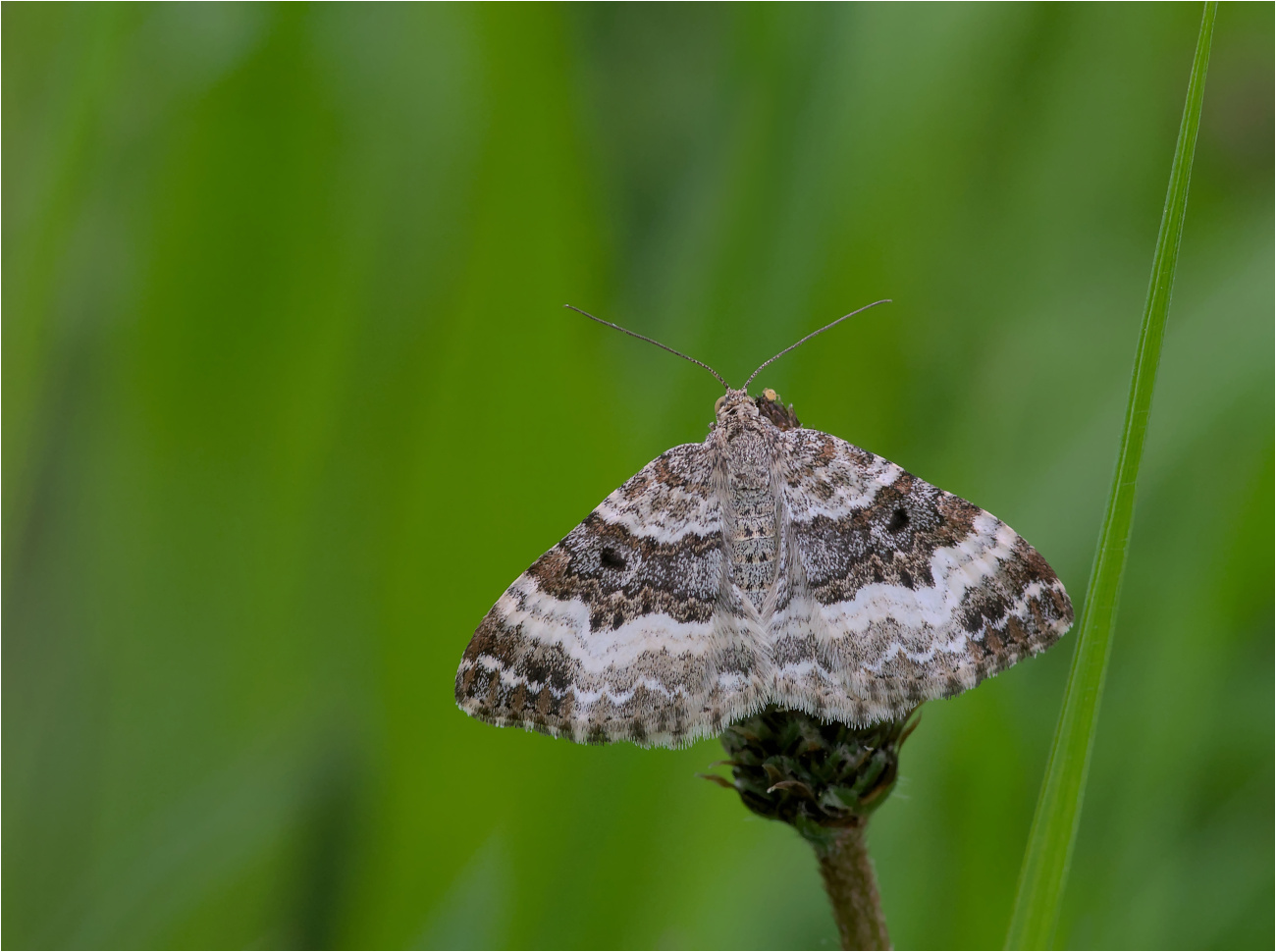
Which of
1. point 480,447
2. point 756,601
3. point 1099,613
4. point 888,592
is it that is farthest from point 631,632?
point 1099,613

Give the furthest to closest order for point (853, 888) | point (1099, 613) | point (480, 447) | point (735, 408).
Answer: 1. point (480, 447)
2. point (735, 408)
3. point (853, 888)
4. point (1099, 613)

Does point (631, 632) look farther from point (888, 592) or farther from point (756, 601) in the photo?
point (888, 592)

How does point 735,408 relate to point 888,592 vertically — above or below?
above

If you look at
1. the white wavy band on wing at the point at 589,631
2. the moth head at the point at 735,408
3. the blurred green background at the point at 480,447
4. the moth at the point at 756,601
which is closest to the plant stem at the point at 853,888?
the moth at the point at 756,601

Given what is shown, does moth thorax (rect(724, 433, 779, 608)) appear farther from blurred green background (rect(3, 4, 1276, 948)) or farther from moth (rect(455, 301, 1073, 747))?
blurred green background (rect(3, 4, 1276, 948))

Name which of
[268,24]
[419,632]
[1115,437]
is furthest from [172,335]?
[1115,437]

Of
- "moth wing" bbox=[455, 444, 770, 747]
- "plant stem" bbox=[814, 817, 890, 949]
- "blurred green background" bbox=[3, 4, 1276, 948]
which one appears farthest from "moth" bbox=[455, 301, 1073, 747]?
"blurred green background" bbox=[3, 4, 1276, 948]

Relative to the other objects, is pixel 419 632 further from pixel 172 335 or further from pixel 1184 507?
pixel 1184 507
